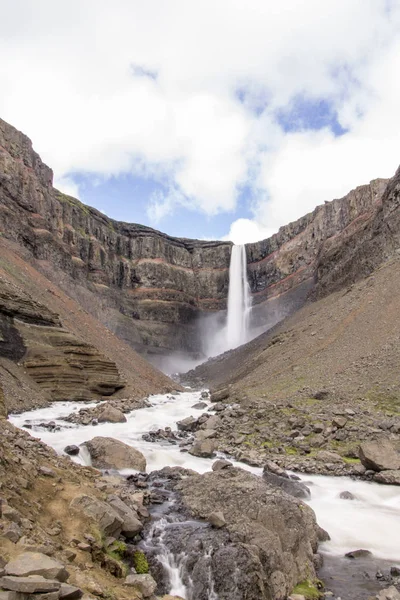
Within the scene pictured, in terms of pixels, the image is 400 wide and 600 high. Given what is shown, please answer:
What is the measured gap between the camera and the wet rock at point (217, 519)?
844cm

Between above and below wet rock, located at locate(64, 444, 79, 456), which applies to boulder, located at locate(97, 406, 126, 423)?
above

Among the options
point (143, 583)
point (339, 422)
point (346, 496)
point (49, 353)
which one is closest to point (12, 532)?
point (143, 583)

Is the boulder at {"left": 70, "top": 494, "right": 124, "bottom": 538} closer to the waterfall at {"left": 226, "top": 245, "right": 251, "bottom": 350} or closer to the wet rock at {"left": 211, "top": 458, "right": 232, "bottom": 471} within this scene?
the wet rock at {"left": 211, "top": 458, "right": 232, "bottom": 471}

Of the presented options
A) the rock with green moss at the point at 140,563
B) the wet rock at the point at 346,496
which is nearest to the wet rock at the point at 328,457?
the wet rock at the point at 346,496

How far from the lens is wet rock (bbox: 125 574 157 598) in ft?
20.6

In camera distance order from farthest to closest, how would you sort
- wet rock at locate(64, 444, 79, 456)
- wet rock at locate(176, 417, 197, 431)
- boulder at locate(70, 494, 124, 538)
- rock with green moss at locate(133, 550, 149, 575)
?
wet rock at locate(176, 417, 197, 431) → wet rock at locate(64, 444, 79, 456) → boulder at locate(70, 494, 124, 538) → rock with green moss at locate(133, 550, 149, 575)

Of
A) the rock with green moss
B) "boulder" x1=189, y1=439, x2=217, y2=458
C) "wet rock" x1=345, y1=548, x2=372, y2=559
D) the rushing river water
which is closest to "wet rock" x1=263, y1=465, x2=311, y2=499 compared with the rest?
the rushing river water

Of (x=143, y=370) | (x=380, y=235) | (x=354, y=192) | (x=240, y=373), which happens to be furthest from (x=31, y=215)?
(x=354, y=192)

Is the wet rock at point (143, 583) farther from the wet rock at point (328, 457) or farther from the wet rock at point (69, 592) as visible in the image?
the wet rock at point (328, 457)

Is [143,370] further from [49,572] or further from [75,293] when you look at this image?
[49,572]

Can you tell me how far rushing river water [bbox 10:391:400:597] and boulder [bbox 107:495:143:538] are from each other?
80 cm

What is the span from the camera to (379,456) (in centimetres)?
1441

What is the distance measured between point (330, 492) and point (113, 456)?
6.94 m

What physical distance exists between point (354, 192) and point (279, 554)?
212 feet
